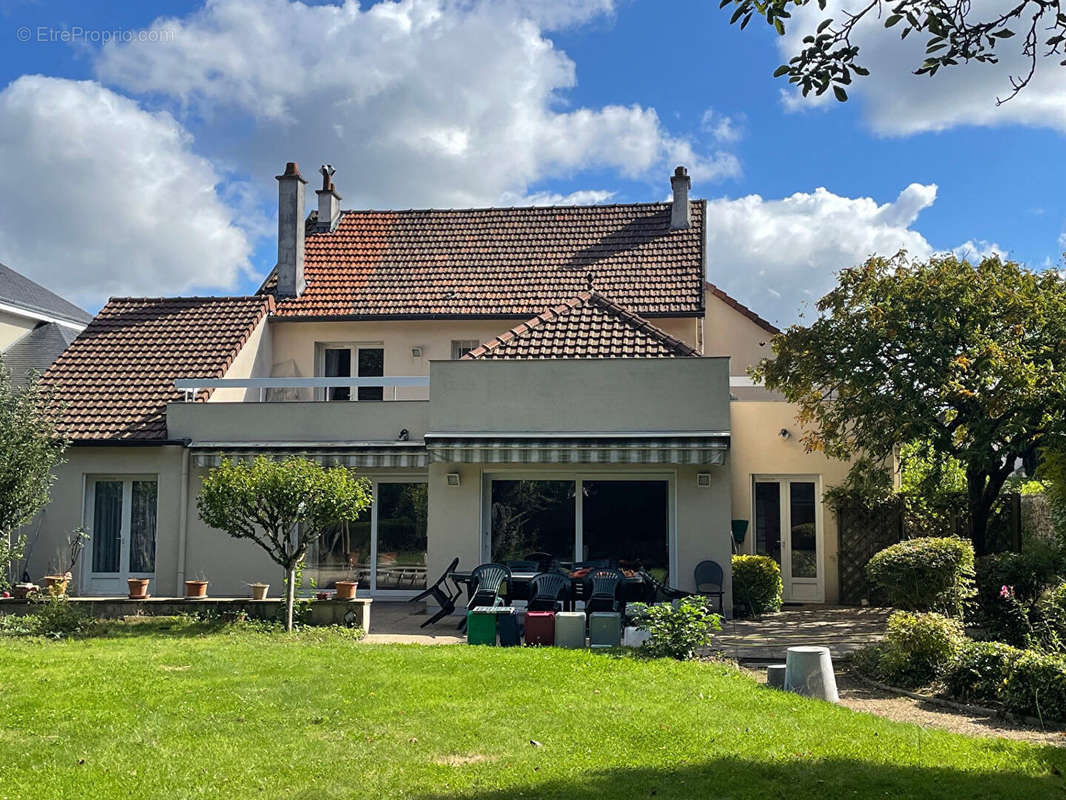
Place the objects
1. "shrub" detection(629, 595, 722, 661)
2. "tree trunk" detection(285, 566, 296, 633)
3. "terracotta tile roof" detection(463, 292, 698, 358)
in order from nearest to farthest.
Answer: "shrub" detection(629, 595, 722, 661) < "tree trunk" detection(285, 566, 296, 633) < "terracotta tile roof" detection(463, 292, 698, 358)

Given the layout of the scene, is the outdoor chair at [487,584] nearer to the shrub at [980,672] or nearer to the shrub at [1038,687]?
the shrub at [980,672]

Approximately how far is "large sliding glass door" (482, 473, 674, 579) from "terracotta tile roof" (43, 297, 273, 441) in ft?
27.6

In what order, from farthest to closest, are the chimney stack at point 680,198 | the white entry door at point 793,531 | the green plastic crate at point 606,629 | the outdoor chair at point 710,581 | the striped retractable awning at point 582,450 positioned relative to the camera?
the chimney stack at point 680,198
the white entry door at point 793,531
the outdoor chair at point 710,581
the striped retractable awning at point 582,450
the green plastic crate at point 606,629

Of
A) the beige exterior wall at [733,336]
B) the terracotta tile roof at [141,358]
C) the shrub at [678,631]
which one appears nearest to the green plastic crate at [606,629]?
the shrub at [678,631]

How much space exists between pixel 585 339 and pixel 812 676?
12339 millimetres

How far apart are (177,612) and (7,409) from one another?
5.20m

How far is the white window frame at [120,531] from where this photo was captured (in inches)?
965

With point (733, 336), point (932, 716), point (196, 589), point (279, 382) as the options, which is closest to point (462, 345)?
point (279, 382)

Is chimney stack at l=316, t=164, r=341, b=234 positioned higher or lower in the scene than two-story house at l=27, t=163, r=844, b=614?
higher

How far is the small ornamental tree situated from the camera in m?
18.8

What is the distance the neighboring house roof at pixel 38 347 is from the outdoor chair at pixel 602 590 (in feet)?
70.2

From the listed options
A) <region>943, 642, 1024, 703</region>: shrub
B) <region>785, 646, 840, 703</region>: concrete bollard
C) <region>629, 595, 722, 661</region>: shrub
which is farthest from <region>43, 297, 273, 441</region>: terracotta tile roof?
<region>943, 642, 1024, 703</region>: shrub

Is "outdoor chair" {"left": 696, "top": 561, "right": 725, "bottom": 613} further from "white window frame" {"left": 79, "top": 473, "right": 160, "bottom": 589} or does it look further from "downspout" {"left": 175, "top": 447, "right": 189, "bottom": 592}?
"white window frame" {"left": 79, "top": 473, "right": 160, "bottom": 589}

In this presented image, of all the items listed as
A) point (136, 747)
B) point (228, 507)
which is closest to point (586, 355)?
point (228, 507)
